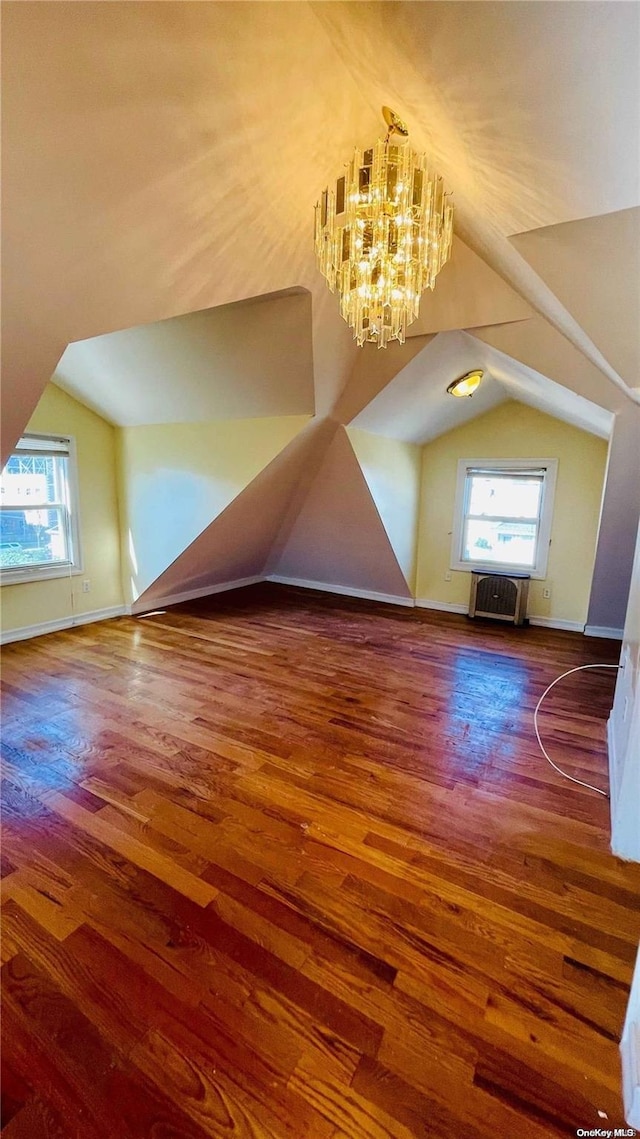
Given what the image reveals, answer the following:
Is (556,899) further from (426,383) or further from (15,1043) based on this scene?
(426,383)

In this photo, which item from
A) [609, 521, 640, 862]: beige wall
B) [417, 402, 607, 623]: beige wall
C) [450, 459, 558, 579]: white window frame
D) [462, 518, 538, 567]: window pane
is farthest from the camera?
[462, 518, 538, 567]: window pane

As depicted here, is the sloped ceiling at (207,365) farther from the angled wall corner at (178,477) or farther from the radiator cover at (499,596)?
the radiator cover at (499,596)

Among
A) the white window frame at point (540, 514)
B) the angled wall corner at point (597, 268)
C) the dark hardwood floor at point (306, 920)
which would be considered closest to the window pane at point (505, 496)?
the white window frame at point (540, 514)

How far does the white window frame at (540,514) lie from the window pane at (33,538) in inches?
167

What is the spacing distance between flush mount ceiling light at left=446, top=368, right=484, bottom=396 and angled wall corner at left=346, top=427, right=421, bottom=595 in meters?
0.87

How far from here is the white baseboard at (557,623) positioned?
4.77 meters

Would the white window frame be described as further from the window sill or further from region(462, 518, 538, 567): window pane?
the window sill

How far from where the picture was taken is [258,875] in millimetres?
1704

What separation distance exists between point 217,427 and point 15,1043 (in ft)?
12.1

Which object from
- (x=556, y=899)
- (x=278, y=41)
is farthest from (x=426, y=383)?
(x=556, y=899)

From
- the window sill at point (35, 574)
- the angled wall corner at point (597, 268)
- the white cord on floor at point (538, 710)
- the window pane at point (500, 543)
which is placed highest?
the angled wall corner at point (597, 268)

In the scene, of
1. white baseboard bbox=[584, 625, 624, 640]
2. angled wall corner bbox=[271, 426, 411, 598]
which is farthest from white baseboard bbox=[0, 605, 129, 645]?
white baseboard bbox=[584, 625, 624, 640]

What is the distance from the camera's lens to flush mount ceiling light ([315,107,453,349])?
1.57 m

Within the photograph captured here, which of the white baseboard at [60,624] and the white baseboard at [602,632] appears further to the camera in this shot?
the white baseboard at [602,632]
